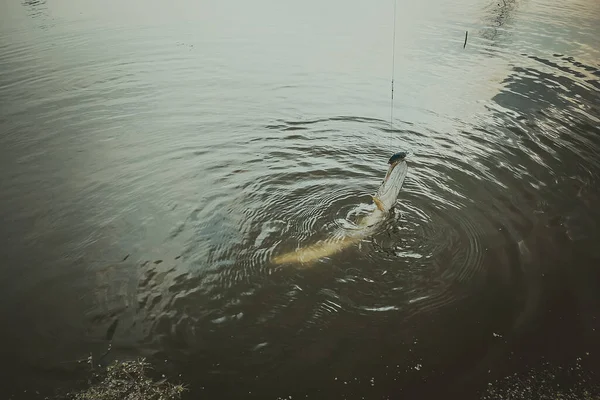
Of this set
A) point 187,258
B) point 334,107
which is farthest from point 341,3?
point 187,258

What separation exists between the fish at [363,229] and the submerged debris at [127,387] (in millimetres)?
1802

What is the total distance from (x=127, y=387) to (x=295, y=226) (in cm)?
267

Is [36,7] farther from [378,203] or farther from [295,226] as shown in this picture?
[378,203]

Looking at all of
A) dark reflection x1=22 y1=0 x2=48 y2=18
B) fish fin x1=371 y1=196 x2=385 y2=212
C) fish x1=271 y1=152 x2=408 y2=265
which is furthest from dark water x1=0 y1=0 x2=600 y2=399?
dark reflection x1=22 y1=0 x2=48 y2=18

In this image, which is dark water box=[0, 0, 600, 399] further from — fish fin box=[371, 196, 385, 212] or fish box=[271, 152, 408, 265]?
fish fin box=[371, 196, 385, 212]

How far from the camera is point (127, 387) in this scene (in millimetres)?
3426

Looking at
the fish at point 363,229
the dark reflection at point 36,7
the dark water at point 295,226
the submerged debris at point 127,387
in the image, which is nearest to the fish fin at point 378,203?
the fish at point 363,229

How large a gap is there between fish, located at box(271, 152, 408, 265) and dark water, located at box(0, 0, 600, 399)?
0.14 meters

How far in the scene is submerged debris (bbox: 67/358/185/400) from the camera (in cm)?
336

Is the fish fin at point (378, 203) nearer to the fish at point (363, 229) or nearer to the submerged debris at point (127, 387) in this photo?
the fish at point (363, 229)

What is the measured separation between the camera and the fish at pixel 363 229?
15.7ft

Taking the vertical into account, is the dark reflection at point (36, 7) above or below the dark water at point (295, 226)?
above

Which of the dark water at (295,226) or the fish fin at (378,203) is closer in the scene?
the dark water at (295,226)

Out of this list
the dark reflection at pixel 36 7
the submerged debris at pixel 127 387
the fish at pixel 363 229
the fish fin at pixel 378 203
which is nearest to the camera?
the submerged debris at pixel 127 387
